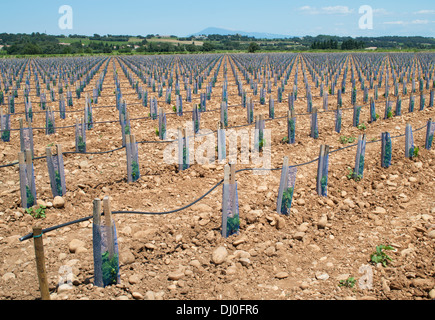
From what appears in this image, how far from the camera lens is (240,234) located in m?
5.24

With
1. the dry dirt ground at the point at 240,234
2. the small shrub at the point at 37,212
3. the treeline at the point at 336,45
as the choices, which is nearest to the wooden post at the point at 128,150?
the dry dirt ground at the point at 240,234

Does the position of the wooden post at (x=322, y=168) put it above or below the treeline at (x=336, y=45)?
below

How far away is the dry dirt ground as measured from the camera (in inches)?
162

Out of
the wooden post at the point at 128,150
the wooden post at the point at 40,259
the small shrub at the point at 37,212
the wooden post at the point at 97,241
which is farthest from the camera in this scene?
the wooden post at the point at 128,150

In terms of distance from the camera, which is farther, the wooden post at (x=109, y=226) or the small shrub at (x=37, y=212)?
the small shrub at (x=37, y=212)

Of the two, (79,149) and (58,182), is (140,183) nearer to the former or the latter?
(58,182)

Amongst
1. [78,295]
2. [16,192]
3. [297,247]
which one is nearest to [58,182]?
[16,192]

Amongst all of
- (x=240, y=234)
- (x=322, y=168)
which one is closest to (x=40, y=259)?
(x=240, y=234)

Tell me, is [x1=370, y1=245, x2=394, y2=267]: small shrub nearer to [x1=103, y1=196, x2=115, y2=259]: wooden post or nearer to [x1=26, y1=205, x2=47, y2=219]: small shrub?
[x1=103, y1=196, x2=115, y2=259]: wooden post

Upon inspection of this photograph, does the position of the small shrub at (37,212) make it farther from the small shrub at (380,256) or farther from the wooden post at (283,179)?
the small shrub at (380,256)

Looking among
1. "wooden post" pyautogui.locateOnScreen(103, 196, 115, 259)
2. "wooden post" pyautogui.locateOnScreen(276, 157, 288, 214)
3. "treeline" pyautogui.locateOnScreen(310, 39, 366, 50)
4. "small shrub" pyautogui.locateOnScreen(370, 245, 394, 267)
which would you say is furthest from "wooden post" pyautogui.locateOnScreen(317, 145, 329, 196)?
"treeline" pyautogui.locateOnScreen(310, 39, 366, 50)

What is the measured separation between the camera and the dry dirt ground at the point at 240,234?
4105mm

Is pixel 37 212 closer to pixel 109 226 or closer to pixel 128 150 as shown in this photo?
pixel 128 150

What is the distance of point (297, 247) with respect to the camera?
494cm
